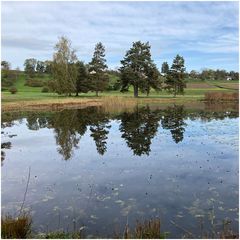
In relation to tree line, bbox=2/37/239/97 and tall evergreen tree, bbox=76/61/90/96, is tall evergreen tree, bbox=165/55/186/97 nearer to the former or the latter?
tree line, bbox=2/37/239/97

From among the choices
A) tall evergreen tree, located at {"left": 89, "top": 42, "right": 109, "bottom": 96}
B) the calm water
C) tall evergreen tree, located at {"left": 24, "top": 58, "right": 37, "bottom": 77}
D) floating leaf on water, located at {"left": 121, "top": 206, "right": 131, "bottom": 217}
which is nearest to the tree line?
tall evergreen tree, located at {"left": 89, "top": 42, "right": 109, "bottom": 96}

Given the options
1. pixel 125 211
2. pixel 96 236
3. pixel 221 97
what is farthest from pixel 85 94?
pixel 96 236

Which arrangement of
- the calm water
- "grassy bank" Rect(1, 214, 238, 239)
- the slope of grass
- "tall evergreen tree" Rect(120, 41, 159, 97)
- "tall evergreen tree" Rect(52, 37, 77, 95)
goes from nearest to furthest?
"grassy bank" Rect(1, 214, 238, 239) < the calm water < the slope of grass < "tall evergreen tree" Rect(52, 37, 77, 95) < "tall evergreen tree" Rect(120, 41, 159, 97)

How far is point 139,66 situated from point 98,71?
903 centimetres

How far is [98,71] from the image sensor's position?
78562mm

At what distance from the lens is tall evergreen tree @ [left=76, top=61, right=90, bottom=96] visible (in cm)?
7662

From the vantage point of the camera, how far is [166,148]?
19.8 metres

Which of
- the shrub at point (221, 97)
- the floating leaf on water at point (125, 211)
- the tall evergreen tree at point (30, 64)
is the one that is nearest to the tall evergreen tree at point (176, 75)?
the shrub at point (221, 97)

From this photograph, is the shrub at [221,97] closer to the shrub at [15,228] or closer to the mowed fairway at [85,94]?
the mowed fairway at [85,94]

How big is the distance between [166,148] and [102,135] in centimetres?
669

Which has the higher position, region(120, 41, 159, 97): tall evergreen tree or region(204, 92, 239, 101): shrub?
region(120, 41, 159, 97): tall evergreen tree

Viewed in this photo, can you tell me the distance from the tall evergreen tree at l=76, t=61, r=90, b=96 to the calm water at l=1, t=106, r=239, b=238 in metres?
51.8

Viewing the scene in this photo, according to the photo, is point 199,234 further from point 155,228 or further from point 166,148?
point 166,148

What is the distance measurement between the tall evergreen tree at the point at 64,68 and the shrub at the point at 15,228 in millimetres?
61619
